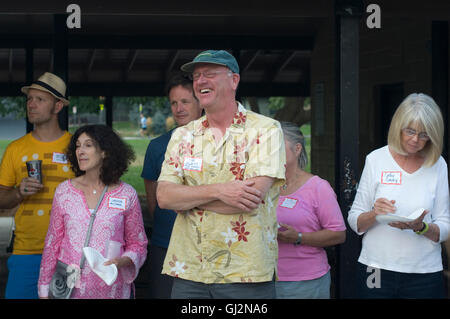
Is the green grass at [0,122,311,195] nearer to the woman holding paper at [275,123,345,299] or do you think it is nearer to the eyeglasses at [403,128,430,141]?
the woman holding paper at [275,123,345,299]

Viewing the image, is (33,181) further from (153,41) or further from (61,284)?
(153,41)

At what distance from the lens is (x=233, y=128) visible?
258 centimetres

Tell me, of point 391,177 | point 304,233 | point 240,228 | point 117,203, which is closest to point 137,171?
point 117,203

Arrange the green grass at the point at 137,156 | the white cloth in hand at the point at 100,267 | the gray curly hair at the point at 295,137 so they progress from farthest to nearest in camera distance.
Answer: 1. the green grass at the point at 137,156
2. the gray curly hair at the point at 295,137
3. the white cloth in hand at the point at 100,267

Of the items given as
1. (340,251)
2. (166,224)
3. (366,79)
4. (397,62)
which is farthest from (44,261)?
(366,79)

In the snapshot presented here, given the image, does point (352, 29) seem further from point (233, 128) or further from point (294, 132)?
point (233, 128)

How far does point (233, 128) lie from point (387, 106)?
22.7ft

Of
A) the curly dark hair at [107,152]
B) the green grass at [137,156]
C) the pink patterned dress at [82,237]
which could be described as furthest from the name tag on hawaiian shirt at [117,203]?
the green grass at [137,156]

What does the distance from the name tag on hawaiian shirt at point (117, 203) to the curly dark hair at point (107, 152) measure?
101 millimetres

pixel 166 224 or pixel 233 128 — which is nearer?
pixel 233 128

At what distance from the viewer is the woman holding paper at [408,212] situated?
2.98 metres

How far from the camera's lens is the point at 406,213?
3.04 m

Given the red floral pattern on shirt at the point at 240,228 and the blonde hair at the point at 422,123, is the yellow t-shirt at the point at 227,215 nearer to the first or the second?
the red floral pattern on shirt at the point at 240,228

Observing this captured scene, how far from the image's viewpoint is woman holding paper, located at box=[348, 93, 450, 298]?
2.98 metres
